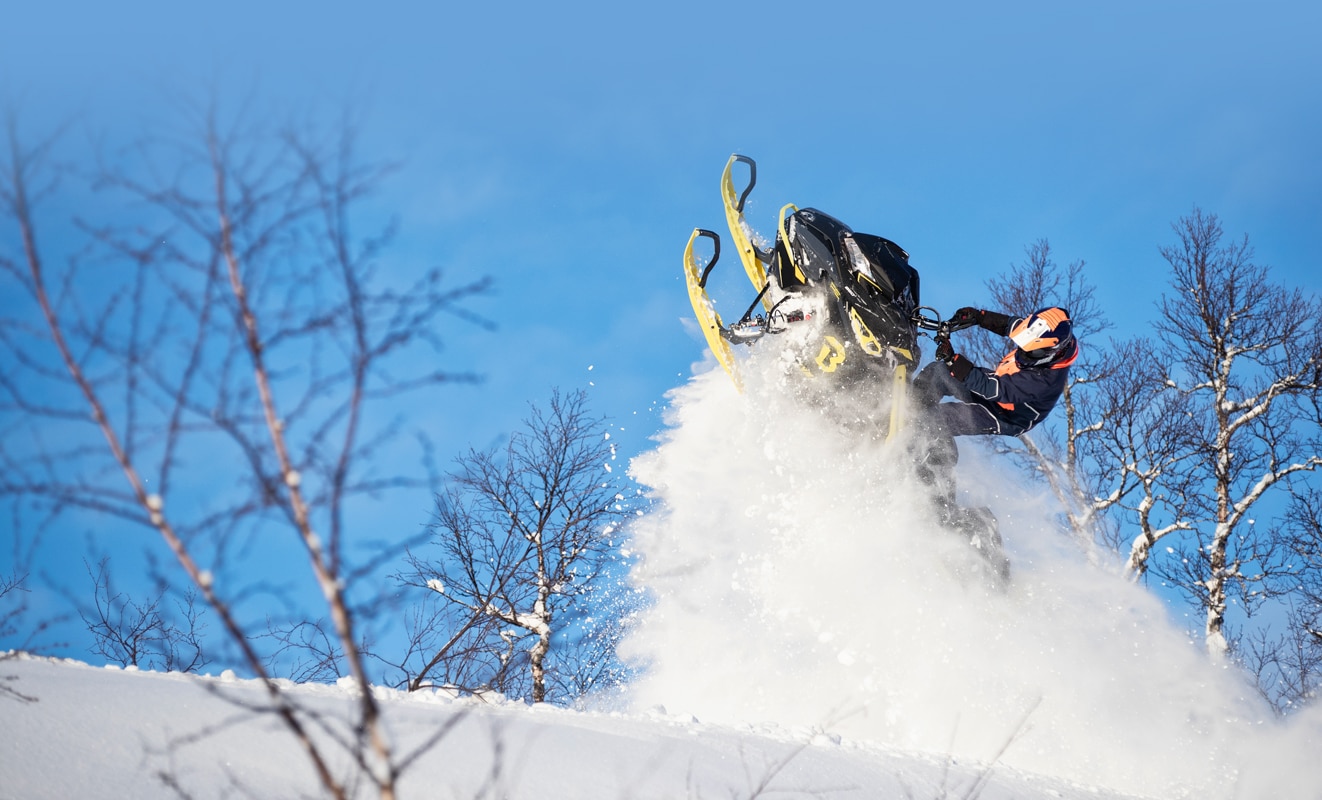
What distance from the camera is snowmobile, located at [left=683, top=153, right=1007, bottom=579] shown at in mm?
Result: 6301

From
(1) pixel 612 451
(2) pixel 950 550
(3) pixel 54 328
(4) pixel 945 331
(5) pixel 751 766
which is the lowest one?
(5) pixel 751 766

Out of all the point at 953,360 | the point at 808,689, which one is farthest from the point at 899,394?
the point at 808,689

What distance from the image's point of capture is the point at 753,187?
283 inches

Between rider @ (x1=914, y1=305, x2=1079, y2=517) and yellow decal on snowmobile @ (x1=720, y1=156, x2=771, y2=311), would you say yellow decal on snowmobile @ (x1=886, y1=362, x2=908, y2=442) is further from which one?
yellow decal on snowmobile @ (x1=720, y1=156, x2=771, y2=311)

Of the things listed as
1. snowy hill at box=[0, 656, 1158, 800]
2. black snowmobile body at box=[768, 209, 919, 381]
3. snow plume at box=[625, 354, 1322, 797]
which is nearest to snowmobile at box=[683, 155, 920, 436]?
black snowmobile body at box=[768, 209, 919, 381]

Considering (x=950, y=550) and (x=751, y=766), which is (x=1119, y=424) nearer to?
(x=950, y=550)

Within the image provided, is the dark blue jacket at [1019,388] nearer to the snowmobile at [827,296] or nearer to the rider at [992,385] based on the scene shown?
the rider at [992,385]

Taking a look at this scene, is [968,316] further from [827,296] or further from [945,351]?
[827,296]

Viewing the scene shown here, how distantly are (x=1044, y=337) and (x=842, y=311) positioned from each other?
1.56 metres

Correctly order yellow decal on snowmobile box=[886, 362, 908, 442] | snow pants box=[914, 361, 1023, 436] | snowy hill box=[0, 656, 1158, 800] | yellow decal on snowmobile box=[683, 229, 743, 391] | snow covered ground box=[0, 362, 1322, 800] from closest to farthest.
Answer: snowy hill box=[0, 656, 1158, 800]
snow covered ground box=[0, 362, 1322, 800]
snow pants box=[914, 361, 1023, 436]
yellow decal on snowmobile box=[886, 362, 908, 442]
yellow decal on snowmobile box=[683, 229, 743, 391]

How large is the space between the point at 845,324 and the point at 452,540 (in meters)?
5.71

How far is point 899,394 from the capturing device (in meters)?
6.56

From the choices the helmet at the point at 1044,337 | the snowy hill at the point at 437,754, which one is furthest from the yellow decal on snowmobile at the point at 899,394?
the snowy hill at the point at 437,754

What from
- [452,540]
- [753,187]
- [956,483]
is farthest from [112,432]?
[452,540]
